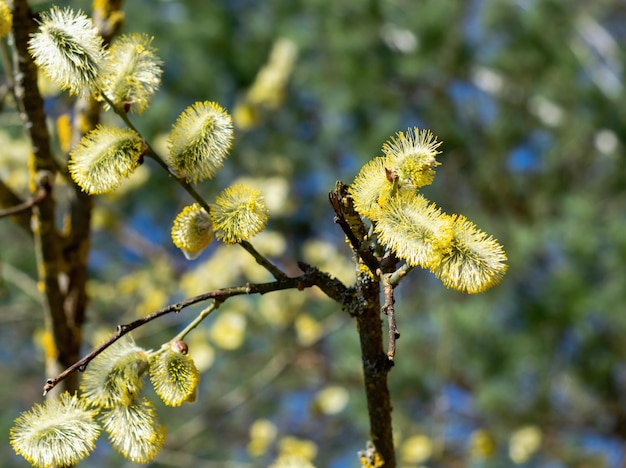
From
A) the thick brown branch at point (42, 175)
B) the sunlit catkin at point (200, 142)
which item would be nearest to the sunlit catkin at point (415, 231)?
the sunlit catkin at point (200, 142)

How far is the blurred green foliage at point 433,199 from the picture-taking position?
3869 mm

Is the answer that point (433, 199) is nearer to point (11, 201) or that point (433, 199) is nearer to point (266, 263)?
point (11, 201)

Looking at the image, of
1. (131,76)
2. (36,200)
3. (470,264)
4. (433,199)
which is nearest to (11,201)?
(36,200)

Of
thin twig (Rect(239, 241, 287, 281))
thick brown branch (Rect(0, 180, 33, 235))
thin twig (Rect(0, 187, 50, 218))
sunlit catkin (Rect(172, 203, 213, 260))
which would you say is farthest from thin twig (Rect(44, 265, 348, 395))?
thick brown branch (Rect(0, 180, 33, 235))

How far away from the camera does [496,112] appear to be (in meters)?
5.92

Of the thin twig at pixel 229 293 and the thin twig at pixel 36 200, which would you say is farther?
the thin twig at pixel 36 200

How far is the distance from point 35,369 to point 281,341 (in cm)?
491

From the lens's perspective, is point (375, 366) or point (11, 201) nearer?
point (375, 366)

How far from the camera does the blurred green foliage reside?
3.87 metres

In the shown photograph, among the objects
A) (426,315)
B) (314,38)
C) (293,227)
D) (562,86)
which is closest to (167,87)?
(314,38)

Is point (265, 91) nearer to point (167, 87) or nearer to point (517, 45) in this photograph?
point (167, 87)

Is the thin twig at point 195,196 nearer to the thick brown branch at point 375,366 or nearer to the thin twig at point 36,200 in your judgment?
the thick brown branch at point 375,366

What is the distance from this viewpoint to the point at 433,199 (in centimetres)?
500

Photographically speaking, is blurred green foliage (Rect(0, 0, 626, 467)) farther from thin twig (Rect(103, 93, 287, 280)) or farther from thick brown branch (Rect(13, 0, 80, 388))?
thin twig (Rect(103, 93, 287, 280))
